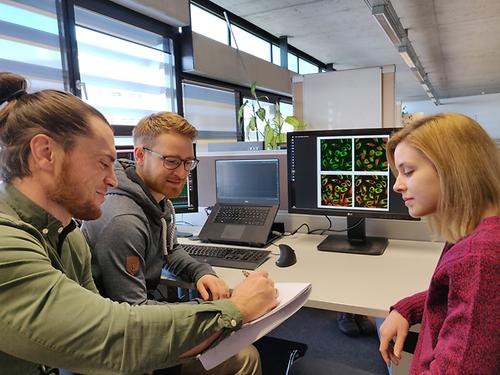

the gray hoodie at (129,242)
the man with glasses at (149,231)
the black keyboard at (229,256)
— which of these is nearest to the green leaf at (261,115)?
the black keyboard at (229,256)

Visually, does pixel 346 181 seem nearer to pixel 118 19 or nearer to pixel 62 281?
pixel 62 281

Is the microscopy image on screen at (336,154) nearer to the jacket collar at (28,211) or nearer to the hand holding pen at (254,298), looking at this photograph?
the hand holding pen at (254,298)

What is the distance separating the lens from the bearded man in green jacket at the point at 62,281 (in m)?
0.60

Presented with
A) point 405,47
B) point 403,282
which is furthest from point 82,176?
point 405,47

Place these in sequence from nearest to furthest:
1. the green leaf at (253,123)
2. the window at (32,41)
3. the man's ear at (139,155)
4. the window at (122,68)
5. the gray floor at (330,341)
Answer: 1. the man's ear at (139,155)
2. the gray floor at (330,341)
3. the window at (32,41)
4. the window at (122,68)
5. the green leaf at (253,123)

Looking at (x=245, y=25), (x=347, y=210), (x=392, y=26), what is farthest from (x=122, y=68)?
(x=392, y=26)

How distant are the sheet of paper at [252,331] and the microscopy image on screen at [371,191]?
687 millimetres

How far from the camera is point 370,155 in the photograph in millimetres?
1536

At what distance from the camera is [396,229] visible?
172 cm

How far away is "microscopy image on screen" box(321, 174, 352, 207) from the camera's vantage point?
1.60m

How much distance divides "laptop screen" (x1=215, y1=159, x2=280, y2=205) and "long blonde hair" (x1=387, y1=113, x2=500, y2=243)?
109 centimetres

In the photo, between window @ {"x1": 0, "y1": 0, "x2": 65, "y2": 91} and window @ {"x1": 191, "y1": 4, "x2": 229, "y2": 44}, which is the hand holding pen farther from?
window @ {"x1": 191, "y1": 4, "x2": 229, "y2": 44}

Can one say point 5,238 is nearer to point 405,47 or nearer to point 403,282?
point 403,282

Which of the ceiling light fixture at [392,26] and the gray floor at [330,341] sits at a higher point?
the ceiling light fixture at [392,26]
